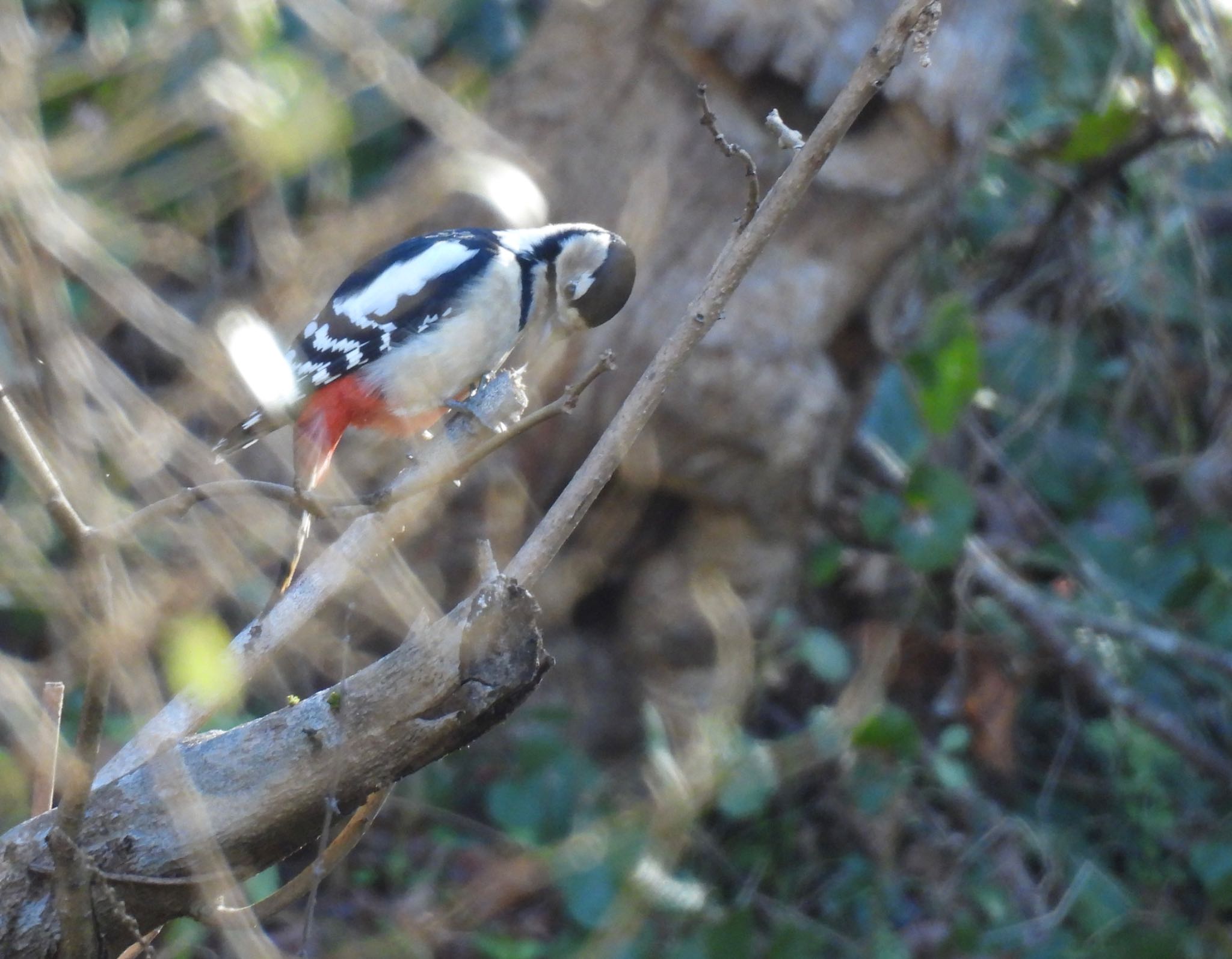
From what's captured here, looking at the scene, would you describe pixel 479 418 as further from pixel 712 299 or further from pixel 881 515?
pixel 881 515

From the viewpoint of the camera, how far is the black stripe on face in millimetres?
2676

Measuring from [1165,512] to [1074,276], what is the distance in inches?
40.9

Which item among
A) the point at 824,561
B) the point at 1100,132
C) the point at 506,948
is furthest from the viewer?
the point at 1100,132

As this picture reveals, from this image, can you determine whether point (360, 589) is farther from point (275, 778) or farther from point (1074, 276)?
point (1074, 276)

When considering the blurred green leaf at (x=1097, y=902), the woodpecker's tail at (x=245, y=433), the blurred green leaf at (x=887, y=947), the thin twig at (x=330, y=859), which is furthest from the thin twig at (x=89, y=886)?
the blurred green leaf at (x=1097, y=902)

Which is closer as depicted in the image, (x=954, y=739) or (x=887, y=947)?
(x=887, y=947)

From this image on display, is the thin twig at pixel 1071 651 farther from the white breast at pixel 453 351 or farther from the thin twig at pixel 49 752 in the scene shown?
the thin twig at pixel 49 752

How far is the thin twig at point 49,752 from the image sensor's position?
1835mm

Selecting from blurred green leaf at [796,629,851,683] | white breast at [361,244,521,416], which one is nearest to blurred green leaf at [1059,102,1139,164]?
blurred green leaf at [796,629,851,683]

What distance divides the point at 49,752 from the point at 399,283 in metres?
1.41

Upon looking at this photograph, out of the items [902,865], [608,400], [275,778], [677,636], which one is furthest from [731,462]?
[275,778]

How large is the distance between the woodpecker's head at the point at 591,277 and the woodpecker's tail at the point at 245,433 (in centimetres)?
63

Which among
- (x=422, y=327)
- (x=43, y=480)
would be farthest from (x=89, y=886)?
(x=422, y=327)

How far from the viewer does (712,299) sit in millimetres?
1772
